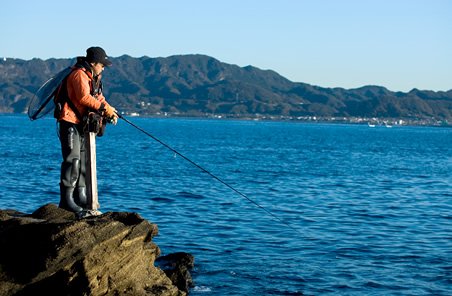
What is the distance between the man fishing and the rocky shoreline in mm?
623

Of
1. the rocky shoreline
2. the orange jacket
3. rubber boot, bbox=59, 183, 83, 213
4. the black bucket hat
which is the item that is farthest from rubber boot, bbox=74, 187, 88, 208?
the black bucket hat

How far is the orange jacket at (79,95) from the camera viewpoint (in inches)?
302

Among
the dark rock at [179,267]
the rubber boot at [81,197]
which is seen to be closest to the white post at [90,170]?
the rubber boot at [81,197]

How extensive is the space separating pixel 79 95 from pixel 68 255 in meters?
2.16

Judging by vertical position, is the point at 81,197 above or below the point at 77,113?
below

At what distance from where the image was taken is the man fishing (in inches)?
304

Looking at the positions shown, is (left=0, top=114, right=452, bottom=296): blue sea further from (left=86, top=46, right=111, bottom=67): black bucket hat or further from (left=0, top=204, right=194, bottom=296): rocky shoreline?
(left=86, top=46, right=111, bottom=67): black bucket hat

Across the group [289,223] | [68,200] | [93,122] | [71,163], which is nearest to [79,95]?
[93,122]

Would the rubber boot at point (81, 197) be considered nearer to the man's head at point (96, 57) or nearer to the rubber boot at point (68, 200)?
the rubber boot at point (68, 200)

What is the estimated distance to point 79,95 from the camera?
303 inches

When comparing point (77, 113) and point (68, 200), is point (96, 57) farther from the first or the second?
point (68, 200)

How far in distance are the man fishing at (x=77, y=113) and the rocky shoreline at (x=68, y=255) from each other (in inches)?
24.5

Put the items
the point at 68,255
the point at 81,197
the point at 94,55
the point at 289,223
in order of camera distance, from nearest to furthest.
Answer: the point at 68,255
the point at 94,55
the point at 81,197
the point at 289,223

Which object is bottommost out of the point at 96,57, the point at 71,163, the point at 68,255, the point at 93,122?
the point at 68,255
